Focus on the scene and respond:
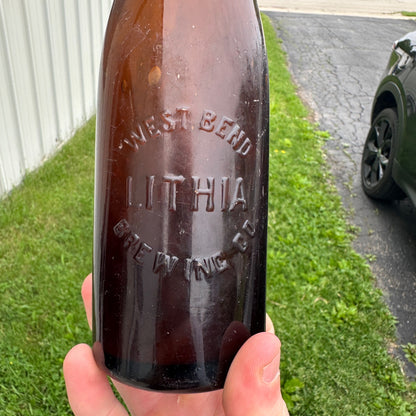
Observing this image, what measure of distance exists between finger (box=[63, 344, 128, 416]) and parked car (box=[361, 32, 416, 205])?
8.82ft

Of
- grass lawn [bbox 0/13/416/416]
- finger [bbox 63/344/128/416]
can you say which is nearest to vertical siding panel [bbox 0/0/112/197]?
grass lawn [bbox 0/13/416/416]

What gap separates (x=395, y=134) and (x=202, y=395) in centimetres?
303

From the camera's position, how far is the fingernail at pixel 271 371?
1.10 m

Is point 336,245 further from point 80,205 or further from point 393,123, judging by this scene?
point 80,205

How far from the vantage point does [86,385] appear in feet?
4.19

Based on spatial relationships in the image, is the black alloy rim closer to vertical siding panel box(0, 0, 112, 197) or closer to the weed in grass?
the weed in grass

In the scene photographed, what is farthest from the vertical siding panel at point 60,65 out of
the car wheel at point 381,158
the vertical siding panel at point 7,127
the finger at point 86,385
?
the finger at point 86,385

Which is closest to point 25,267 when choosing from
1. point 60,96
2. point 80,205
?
point 80,205

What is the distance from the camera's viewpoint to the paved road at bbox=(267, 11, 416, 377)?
3.57m

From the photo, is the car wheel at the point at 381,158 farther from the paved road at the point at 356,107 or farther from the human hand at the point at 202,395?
the human hand at the point at 202,395

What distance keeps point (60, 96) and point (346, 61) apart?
662cm

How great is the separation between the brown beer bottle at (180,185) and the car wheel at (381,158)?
301 centimetres

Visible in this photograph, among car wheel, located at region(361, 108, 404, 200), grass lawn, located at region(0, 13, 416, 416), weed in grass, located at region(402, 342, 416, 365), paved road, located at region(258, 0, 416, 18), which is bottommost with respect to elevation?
weed in grass, located at region(402, 342, 416, 365)

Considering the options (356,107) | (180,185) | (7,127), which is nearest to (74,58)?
(7,127)
